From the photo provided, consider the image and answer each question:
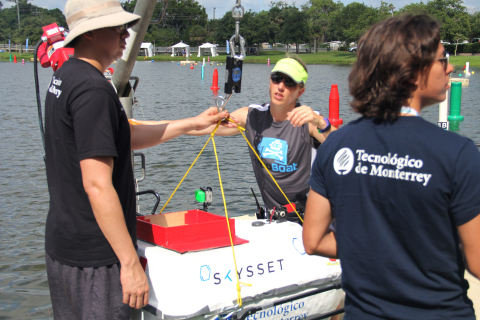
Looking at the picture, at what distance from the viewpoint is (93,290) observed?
205cm

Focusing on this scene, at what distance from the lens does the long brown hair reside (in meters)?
1.39

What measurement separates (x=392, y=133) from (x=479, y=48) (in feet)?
268

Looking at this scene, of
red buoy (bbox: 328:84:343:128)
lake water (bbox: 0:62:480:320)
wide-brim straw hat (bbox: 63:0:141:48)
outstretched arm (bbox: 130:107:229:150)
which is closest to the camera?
wide-brim straw hat (bbox: 63:0:141:48)

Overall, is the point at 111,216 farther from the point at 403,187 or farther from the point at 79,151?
the point at 403,187

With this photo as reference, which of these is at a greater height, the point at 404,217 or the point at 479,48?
the point at 479,48

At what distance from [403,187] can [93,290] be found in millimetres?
1470

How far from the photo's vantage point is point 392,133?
137 centimetres

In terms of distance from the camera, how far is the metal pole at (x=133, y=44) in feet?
10.2

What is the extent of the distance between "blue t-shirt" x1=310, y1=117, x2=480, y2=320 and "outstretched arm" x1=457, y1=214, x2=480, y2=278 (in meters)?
0.02

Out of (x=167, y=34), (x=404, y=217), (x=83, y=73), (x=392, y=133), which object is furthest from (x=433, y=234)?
(x=167, y=34)

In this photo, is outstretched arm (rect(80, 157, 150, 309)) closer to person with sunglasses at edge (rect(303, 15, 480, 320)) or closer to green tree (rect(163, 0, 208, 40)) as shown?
person with sunglasses at edge (rect(303, 15, 480, 320))

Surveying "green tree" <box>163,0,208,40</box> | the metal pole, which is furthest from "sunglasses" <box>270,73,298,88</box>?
"green tree" <box>163,0,208,40</box>

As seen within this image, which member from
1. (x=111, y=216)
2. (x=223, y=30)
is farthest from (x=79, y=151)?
(x=223, y=30)

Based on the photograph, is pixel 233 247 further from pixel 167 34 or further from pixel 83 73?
pixel 167 34
